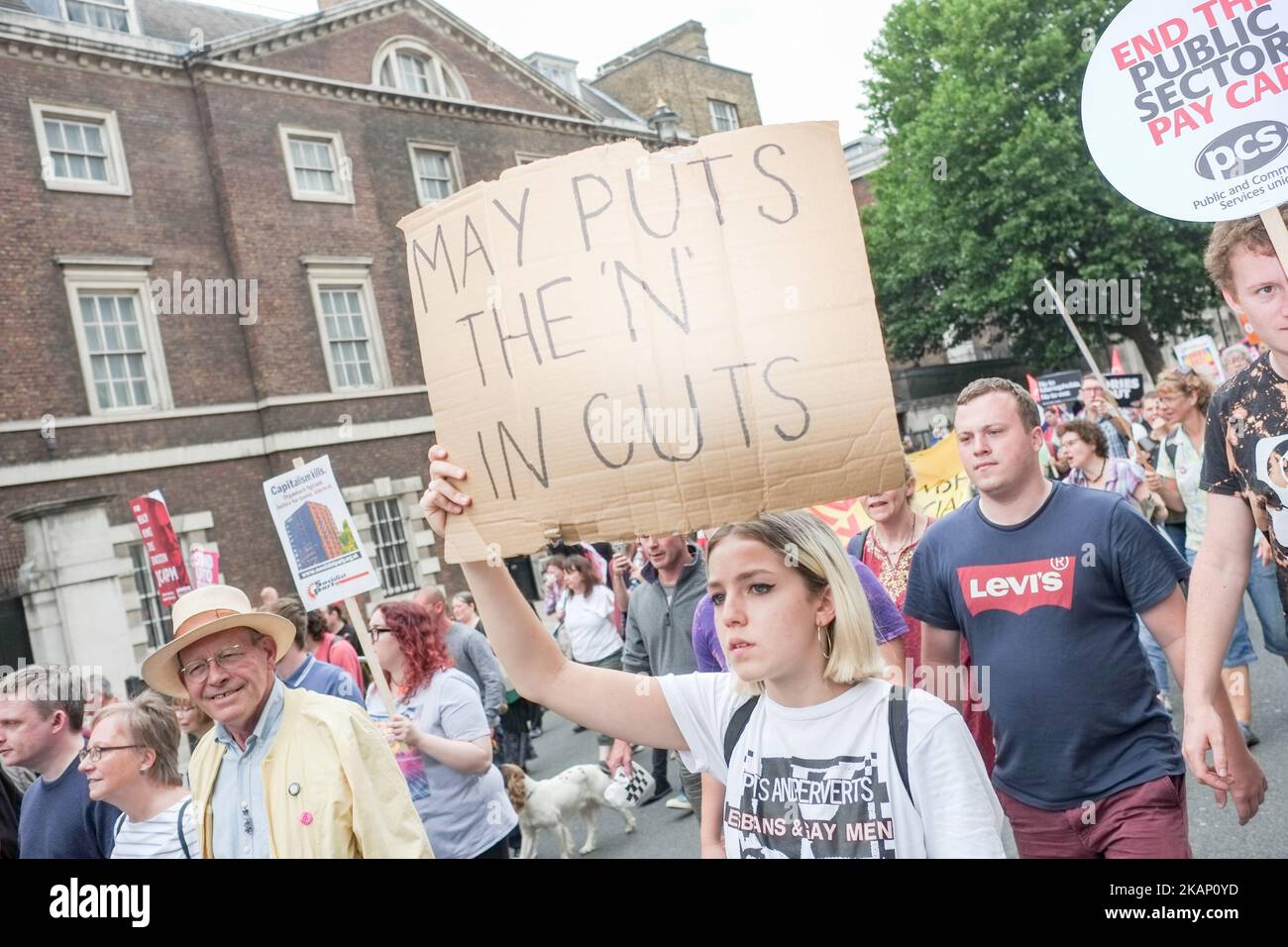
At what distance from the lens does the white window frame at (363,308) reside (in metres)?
20.8

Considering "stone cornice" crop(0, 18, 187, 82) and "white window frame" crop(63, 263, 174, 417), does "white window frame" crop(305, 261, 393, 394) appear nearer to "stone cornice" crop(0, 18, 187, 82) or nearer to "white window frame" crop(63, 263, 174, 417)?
"white window frame" crop(63, 263, 174, 417)

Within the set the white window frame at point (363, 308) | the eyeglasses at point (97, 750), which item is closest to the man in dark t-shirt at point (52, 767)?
the eyeglasses at point (97, 750)

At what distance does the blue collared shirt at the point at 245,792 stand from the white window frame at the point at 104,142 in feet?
57.8

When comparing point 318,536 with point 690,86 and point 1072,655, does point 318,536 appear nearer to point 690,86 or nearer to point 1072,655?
point 1072,655

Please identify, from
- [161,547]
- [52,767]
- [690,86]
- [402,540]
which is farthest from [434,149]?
[52,767]

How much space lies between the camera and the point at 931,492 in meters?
7.87

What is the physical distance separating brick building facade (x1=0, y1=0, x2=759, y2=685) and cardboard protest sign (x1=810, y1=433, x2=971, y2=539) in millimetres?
9999

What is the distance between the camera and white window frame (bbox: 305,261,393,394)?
20.8 m

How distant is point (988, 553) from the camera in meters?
3.04

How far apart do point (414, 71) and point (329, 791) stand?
22.5m

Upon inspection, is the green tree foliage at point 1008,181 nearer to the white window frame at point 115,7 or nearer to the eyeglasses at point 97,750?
the white window frame at point 115,7
